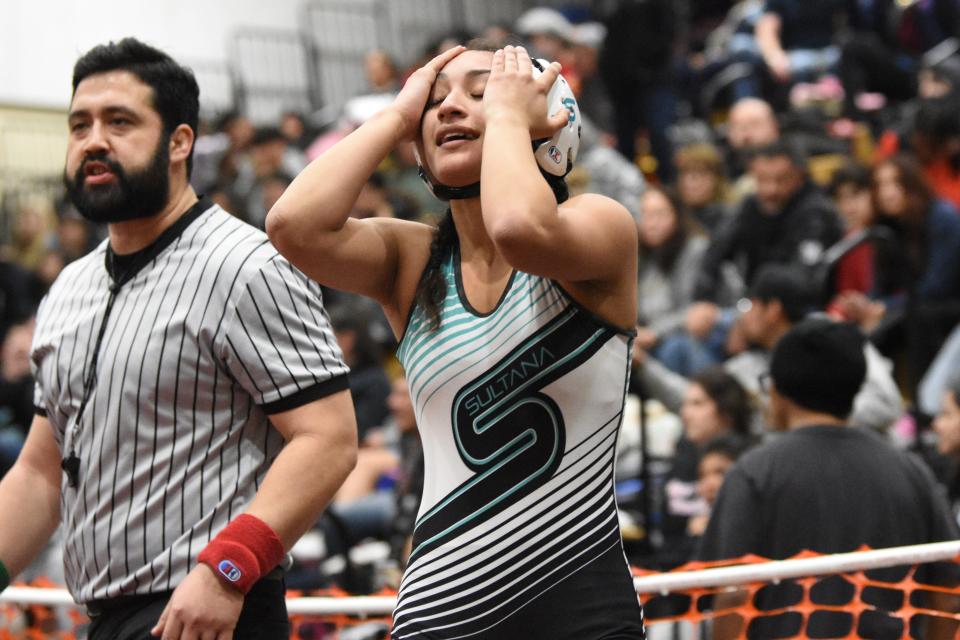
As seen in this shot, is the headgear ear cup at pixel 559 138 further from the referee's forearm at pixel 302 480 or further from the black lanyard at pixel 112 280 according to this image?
the black lanyard at pixel 112 280

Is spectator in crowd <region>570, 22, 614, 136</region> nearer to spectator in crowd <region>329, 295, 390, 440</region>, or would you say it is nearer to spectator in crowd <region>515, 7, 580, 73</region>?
spectator in crowd <region>515, 7, 580, 73</region>

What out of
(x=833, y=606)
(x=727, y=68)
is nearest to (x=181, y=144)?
(x=833, y=606)

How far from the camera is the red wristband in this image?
3.11 metres

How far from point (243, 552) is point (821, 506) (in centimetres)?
189

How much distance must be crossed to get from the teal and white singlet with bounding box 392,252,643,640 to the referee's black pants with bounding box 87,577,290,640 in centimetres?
52

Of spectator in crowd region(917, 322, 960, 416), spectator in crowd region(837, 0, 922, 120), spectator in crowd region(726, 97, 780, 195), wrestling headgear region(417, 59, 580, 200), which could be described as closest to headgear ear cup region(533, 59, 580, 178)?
wrestling headgear region(417, 59, 580, 200)

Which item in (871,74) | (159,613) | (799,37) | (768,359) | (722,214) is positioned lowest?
(159,613)

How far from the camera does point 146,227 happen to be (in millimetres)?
3641

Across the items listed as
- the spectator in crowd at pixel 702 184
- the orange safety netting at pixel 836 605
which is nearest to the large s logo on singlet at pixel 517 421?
the orange safety netting at pixel 836 605

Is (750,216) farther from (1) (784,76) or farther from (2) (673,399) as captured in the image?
(1) (784,76)

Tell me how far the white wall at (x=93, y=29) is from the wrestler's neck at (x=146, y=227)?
13820 mm

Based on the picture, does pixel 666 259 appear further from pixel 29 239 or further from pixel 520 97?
pixel 29 239

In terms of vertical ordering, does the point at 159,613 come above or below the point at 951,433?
above

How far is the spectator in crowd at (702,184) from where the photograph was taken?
32.3 feet
